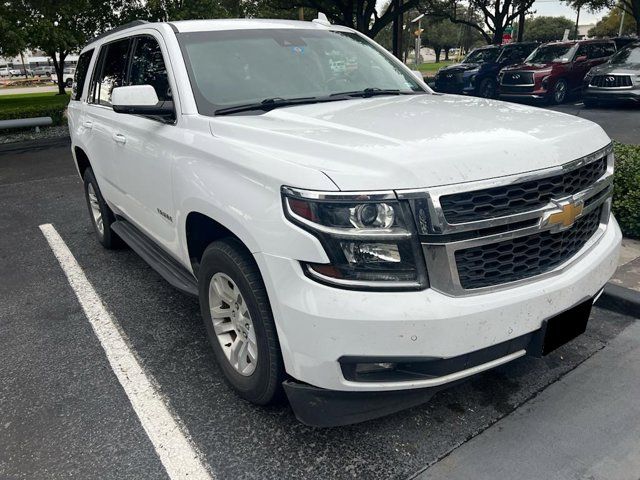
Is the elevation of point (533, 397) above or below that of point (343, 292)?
below

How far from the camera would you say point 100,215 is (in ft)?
17.4

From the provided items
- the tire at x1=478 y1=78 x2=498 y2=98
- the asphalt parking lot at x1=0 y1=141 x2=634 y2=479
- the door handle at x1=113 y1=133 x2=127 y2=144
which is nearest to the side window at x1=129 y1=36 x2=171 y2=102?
the door handle at x1=113 y1=133 x2=127 y2=144

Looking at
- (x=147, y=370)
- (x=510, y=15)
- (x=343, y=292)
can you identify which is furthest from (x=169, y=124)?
(x=510, y=15)

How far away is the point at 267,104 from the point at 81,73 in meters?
3.18

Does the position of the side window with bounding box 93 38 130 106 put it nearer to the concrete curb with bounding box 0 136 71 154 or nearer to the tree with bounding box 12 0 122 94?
the concrete curb with bounding box 0 136 71 154

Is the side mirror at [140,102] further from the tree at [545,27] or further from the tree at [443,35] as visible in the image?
the tree at [545,27]

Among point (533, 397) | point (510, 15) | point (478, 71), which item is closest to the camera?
point (533, 397)

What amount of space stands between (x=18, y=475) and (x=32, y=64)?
11960 centimetres

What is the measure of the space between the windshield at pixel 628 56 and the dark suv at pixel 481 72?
3.31 meters

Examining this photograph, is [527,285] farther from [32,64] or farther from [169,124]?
[32,64]

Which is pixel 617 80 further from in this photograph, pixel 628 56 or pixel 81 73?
pixel 81 73

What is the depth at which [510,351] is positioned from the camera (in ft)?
7.27

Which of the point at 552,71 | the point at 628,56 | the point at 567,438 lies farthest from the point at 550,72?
the point at 567,438

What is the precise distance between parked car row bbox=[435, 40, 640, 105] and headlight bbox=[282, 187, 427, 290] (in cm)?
1347
